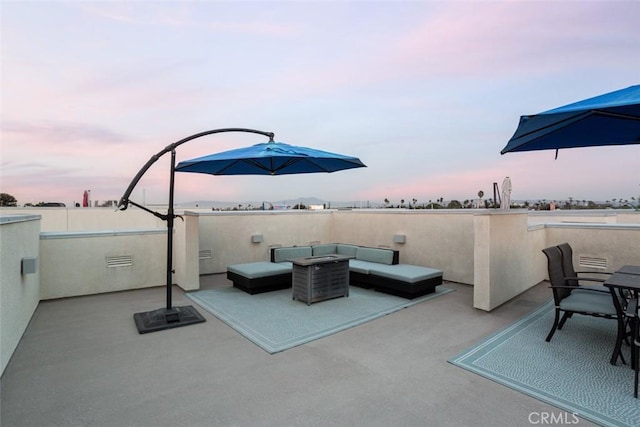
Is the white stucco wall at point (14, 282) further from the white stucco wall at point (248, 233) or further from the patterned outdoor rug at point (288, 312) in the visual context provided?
the white stucco wall at point (248, 233)

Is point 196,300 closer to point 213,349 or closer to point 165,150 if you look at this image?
point 213,349

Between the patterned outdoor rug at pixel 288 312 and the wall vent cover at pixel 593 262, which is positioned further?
the wall vent cover at pixel 593 262

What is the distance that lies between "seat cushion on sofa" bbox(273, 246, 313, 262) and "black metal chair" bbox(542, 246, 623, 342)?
4294 mm

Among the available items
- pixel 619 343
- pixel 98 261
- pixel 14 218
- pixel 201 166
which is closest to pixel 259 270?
pixel 201 166

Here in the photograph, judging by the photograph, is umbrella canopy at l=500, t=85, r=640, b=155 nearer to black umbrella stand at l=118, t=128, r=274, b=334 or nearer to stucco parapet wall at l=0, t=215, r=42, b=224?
black umbrella stand at l=118, t=128, r=274, b=334

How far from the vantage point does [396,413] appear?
2.25 metres

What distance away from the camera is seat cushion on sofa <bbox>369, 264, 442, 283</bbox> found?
5270mm

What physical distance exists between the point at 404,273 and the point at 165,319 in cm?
376

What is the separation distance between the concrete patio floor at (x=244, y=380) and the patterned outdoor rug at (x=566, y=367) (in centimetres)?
17

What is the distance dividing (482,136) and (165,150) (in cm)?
988

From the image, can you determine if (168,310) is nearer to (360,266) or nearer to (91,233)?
(91,233)

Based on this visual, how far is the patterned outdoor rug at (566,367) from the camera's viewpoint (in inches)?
92.5

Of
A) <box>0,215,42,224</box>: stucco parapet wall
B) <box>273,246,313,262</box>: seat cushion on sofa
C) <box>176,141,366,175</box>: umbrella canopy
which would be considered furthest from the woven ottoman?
<box>0,215,42,224</box>: stucco parapet wall

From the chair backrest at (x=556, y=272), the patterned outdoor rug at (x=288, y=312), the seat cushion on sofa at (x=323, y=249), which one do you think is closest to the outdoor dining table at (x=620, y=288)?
the chair backrest at (x=556, y=272)
